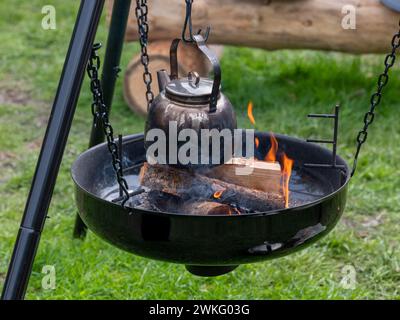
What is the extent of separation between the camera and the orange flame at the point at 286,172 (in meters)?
2.32

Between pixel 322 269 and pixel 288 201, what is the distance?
3.15 ft

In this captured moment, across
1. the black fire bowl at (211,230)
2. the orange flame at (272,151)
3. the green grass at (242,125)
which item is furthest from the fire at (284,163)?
the green grass at (242,125)

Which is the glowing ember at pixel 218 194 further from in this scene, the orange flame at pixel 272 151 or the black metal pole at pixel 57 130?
the black metal pole at pixel 57 130

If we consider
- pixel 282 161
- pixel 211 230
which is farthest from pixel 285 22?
pixel 211 230

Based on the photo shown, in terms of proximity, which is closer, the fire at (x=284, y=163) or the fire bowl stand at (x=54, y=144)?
the fire bowl stand at (x=54, y=144)

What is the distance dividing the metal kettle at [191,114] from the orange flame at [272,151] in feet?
1.32

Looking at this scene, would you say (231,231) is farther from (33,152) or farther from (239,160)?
(33,152)

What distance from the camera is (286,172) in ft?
7.95

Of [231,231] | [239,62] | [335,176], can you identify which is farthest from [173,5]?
[231,231]

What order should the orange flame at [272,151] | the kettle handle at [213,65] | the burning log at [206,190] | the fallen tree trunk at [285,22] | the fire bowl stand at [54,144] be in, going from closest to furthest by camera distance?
1. the fire bowl stand at [54,144]
2. the kettle handle at [213,65]
3. the burning log at [206,190]
4. the orange flame at [272,151]
5. the fallen tree trunk at [285,22]

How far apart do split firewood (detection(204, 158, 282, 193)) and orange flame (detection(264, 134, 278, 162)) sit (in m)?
0.25

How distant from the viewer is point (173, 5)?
4.60 metres

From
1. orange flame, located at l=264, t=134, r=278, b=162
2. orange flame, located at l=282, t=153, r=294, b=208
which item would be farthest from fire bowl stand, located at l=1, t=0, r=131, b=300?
orange flame, located at l=264, t=134, r=278, b=162

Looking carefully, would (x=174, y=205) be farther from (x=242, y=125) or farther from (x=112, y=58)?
(x=242, y=125)
